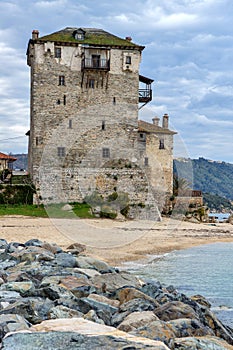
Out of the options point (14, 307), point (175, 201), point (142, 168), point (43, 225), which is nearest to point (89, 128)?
point (142, 168)

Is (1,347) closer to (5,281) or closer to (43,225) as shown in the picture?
(5,281)

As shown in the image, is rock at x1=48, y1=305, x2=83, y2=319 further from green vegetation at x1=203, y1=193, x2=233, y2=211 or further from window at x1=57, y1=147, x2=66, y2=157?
green vegetation at x1=203, y1=193, x2=233, y2=211

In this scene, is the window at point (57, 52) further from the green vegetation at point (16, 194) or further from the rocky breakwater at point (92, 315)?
the rocky breakwater at point (92, 315)

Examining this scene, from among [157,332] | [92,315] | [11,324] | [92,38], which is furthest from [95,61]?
[11,324]

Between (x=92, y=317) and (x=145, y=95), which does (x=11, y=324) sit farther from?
(x=145, y=95)

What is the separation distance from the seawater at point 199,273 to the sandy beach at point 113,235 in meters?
1.26

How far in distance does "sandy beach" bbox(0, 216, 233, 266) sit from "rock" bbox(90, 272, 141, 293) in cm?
755

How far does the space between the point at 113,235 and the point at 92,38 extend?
19941mm

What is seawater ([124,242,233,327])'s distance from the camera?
50.8ft

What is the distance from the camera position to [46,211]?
37.6 meters

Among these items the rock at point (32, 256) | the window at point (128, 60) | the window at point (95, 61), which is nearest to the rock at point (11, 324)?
the rock at point (32, 256)

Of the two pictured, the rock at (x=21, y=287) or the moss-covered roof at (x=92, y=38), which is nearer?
the rock at (x=21, y=287)

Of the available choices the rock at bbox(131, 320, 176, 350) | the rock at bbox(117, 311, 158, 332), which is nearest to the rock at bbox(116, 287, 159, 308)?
the rock at bbox(117, 311, 158, 332)

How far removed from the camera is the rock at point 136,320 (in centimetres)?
846
